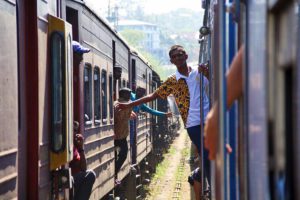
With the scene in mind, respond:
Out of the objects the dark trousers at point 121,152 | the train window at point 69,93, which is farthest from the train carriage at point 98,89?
the train window at point 69,93

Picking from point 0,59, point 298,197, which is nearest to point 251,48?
point 298,197

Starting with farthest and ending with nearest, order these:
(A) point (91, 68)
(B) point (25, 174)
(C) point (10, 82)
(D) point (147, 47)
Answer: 1. (D) point (147, 47)
2. (A) point (91, 68)
3. (B) point (25, 174)
4. (C) point (10, 82)

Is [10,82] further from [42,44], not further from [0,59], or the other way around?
[42,44]

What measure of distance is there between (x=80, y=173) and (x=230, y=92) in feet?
14.2

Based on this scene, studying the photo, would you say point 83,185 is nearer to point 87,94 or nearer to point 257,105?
point 87,94

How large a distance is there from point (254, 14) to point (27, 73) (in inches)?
113

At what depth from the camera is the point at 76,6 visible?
635 cm

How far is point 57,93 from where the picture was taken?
486cm

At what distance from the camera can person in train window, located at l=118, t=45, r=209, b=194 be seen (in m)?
5.64

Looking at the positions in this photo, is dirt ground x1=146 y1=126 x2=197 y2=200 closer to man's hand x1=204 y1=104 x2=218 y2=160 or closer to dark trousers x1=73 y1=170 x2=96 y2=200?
dark trousers x1=73 y1=170 x2=96 y2=200

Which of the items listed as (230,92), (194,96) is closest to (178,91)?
(194,96)

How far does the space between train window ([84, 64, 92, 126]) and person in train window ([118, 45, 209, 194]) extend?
129 cm

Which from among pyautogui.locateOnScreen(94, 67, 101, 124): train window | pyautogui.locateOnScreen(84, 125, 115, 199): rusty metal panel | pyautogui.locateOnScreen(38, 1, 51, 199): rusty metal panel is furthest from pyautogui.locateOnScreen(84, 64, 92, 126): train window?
pyautogui.locateOnScreen(38, 1, 51, 199): rusty metal panel

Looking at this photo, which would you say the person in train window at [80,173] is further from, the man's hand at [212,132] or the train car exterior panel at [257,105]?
the train car exterior panel at [257,105]
